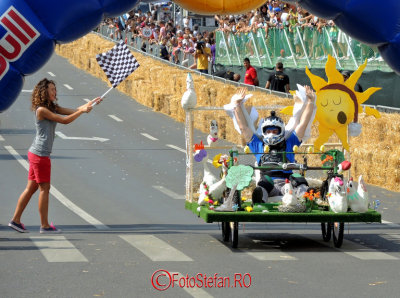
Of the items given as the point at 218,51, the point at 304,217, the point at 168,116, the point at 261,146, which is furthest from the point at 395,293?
the point at 218,51

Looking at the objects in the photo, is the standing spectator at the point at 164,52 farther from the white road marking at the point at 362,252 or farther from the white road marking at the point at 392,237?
the white road marking at the point at 362,252

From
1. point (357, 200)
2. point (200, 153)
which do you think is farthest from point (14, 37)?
point (357, 200)

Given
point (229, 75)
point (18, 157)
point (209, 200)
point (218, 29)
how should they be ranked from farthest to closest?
point (218, 29) < point (229, 75) < point (18, 157) < point (209, 200)

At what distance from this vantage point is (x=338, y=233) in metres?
13.0

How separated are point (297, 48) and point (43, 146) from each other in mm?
18939

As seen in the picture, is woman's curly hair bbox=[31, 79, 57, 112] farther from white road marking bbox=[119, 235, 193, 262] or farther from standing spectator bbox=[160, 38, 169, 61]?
standing spectator bbox=[160, 38, 169, 61]

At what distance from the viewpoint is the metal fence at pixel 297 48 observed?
2745cm

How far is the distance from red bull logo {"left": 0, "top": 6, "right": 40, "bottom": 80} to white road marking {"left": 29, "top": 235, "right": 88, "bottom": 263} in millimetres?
2099

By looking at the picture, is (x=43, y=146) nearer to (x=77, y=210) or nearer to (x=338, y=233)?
(x=77, y=210)

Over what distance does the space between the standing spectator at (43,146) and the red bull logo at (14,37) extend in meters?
1.06

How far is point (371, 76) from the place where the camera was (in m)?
28.0

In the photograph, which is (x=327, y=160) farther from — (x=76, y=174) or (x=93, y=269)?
(x=76, y=174)

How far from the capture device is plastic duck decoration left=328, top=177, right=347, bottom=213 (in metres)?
12.6

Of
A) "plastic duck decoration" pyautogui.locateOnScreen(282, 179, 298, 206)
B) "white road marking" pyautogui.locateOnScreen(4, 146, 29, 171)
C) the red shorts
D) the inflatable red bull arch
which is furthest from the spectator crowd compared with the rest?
"white road marking" pyautogui.locateOnScreen(4, 146, 29, 171)
